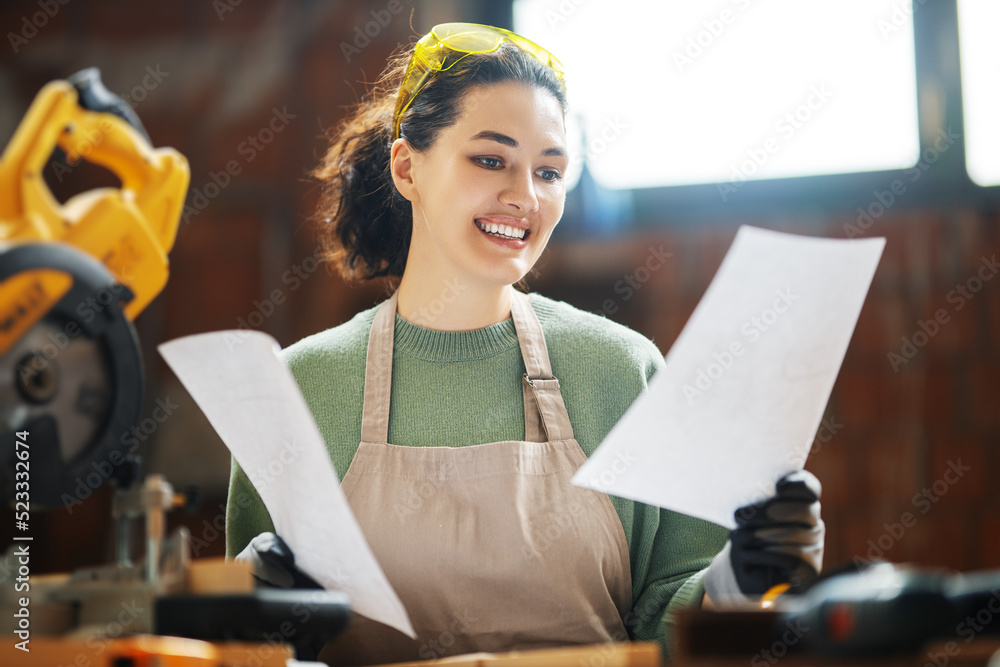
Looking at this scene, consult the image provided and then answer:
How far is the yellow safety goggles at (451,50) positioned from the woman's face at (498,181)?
0.29 feet

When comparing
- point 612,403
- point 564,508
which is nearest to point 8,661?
point 564,508

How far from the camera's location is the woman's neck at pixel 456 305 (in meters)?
1.50

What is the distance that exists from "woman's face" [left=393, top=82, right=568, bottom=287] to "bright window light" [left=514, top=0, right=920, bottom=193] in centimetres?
124

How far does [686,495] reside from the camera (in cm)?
90

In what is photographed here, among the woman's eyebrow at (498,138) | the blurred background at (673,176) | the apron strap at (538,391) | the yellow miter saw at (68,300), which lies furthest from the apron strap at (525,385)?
the blurred background at (673,176)

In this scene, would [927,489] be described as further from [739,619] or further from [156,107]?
[156,107]

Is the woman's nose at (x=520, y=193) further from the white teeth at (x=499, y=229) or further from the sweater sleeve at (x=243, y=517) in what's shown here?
the sweater sleeve at (x=243, y=517)

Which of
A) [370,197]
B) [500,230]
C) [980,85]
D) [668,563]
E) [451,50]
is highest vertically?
[980,85]

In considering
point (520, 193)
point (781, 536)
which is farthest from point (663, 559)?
point (520, 193)

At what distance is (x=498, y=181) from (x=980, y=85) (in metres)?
1.80

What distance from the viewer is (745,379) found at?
33.6 inches

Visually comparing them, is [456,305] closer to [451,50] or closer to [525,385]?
[525,385]

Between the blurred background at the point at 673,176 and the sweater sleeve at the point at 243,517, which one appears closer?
the sweater sleeve at the point at 243,517

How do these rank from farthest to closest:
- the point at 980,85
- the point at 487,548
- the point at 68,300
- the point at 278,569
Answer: the point at 980,85 < the point at 487,548 < the point at 278,569 < the point at 68,300
